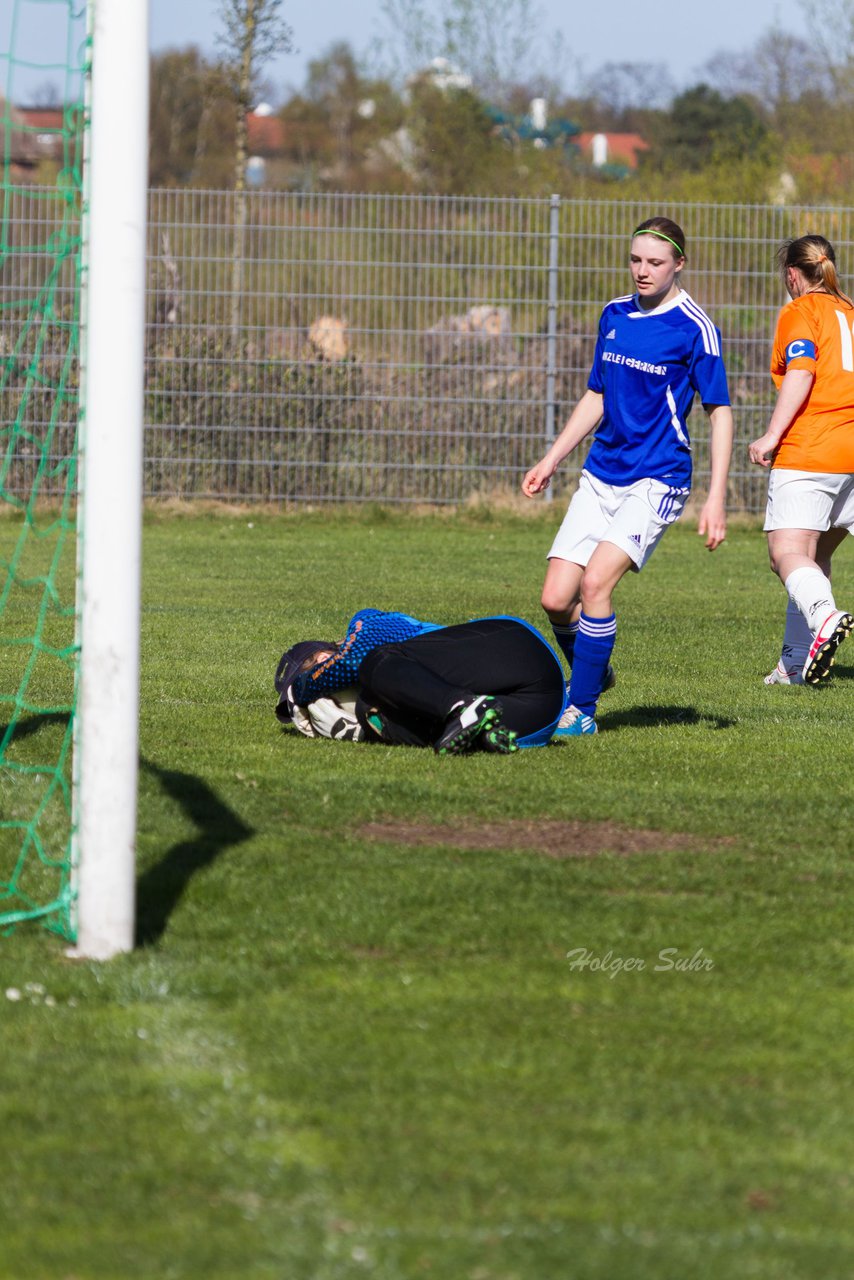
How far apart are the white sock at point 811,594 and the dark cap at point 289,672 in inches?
88.2

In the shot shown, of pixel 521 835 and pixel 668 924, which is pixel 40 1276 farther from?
pixel 521 835

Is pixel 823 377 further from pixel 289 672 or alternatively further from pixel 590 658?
pixel 289 672

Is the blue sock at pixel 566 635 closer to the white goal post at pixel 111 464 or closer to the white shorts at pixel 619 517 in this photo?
the white shorts at pixel 619 517

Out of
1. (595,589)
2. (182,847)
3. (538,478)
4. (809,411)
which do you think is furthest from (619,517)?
(182,847)

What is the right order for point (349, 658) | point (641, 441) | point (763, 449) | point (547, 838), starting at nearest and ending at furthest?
1. point (547, 838)
2. point (349, 658)
3. point (641, 441)
4. point (763, 449)

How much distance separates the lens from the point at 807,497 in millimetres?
8102

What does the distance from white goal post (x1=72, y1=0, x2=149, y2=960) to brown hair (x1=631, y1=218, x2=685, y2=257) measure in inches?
123

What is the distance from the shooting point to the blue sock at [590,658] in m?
6.81

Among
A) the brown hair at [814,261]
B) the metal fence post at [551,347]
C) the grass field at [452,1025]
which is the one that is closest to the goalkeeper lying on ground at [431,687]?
the grass field at [452,1025]

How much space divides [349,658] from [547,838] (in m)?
1.63

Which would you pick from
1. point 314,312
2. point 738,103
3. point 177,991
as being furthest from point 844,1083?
point 738,103

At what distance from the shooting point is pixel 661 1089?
3.25 meters

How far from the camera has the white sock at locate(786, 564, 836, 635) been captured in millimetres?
7590

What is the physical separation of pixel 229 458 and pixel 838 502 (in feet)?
29.4
